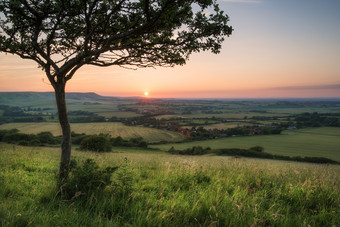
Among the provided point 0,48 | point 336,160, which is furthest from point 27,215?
point 336,160

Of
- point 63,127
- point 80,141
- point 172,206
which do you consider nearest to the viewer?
point 172,206

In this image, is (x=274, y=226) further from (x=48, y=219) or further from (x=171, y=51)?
(x=171, y=51)

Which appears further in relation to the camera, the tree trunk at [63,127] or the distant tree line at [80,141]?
the distant tree line at [80,141]

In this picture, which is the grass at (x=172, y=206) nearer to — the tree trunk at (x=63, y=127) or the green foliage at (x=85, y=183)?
the green foliage at (x=85, y=183)

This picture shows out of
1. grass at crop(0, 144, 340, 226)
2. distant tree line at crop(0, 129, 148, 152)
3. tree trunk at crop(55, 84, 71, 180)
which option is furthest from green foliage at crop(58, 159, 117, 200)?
distant tree line at crop(0, 129, 148, 152)

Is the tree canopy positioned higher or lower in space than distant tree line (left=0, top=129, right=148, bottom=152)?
higher

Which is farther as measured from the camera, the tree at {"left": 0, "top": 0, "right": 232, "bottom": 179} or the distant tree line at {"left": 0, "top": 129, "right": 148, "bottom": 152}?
the distant tree line at {"left": 0, "top": 129, "right": 148, "bottom": 152}

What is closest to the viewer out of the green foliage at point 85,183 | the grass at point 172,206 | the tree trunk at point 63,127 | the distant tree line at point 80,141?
the grass at point 172,206

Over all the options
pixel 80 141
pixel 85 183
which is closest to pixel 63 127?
pixel 85 183

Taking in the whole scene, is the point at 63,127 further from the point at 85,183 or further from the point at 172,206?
the point at 172,206

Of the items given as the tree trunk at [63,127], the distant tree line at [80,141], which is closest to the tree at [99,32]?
the tree trunk at [63,127]

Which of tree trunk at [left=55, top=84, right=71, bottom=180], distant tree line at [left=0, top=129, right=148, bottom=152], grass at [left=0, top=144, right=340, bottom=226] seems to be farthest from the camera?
distant tree line at [left=0, top=129, right=148, bottom=152]

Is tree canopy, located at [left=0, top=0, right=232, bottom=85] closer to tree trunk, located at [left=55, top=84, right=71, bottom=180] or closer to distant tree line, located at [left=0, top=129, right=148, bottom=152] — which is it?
tree trunk, located at [left=55, top=84, right=71, bottom=180]

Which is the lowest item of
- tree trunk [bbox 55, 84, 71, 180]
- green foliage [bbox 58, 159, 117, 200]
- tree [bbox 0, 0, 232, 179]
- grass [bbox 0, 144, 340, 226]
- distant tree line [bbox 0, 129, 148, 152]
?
distant tree line [bbox 0, 129, 148, 152]
